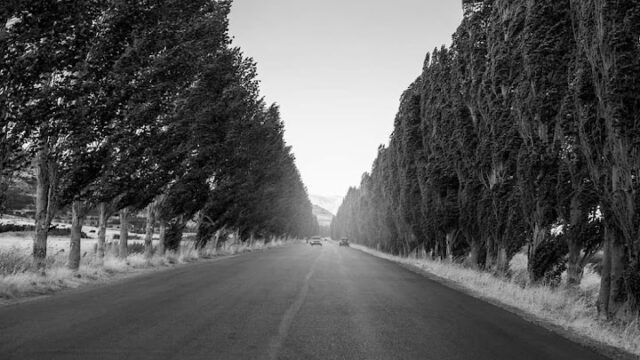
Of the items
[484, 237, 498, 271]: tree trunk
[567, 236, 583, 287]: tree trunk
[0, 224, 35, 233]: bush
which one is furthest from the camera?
[0, 224, 35, 233]: bush

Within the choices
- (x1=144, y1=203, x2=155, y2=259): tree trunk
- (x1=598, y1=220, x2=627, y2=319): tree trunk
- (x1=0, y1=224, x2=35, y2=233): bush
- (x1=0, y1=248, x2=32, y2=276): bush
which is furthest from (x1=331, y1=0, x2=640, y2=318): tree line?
(x1=0, y1=224, x2=35, y2=233): bush

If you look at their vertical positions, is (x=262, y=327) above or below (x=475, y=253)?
below

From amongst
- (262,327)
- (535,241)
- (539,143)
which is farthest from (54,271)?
(539,143)

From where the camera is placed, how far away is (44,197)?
1352 centimetres

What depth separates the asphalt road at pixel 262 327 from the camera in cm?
580

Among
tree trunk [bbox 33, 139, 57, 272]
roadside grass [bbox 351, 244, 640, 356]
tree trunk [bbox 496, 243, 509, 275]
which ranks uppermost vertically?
tree trunk [bbox 33, 139, 57, 272]

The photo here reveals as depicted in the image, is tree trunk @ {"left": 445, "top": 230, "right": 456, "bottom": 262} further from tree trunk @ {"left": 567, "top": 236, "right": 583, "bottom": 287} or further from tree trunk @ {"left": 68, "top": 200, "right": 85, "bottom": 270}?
tree trunk @ {"left": 68, "top": 200, "right": 85, "bottom": 270}

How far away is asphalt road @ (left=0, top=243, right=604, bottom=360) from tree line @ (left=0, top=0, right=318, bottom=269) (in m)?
3.82

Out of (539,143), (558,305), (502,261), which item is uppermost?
(539,143)

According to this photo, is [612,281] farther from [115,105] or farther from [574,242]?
[115,105]

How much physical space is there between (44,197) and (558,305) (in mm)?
13089

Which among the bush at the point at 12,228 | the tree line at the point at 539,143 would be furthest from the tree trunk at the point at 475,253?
the bush at the point at 12,228

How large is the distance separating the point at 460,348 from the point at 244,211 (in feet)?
101

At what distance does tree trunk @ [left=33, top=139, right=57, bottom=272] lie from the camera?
13.2 metres
